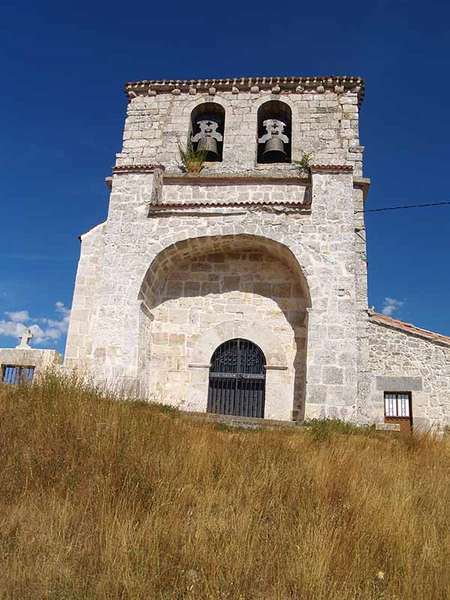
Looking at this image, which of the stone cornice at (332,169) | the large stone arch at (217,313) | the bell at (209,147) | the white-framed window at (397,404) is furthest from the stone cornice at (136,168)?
the white-framed window at (397,404)

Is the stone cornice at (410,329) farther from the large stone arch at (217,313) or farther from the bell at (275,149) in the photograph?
the bell at (275,149)

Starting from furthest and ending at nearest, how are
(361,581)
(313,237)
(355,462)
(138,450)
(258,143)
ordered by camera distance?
(258,143)
(313,237)
(355,462)
(138,450)
(361,581)

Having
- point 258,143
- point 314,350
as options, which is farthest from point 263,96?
point 314,350

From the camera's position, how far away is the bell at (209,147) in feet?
36.6

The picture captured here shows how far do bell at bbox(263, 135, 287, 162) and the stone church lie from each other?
38 millimetres

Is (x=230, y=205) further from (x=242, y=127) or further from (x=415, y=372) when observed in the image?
(x=415, y=372)

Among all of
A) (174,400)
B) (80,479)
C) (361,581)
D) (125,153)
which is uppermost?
(125,153)

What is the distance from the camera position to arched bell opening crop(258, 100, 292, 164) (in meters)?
11.1

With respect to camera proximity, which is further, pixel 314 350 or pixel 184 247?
pixel 184 247

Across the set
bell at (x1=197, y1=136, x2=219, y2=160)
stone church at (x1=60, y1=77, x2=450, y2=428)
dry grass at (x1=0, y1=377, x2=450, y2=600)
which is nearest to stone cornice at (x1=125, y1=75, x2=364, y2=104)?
stone church at (x1=60, y1=77, x2=450, y2=428)

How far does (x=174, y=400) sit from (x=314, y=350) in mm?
3115

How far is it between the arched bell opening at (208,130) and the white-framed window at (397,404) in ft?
22.0

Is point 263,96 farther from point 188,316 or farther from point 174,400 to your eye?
point 174,400

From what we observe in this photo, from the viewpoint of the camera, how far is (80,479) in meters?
3.79
